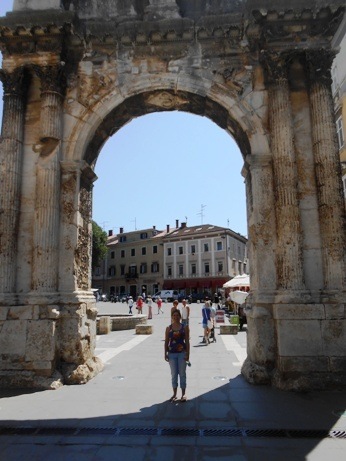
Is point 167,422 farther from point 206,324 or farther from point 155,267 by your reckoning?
point 155,267

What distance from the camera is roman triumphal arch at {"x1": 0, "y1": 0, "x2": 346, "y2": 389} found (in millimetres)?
6246

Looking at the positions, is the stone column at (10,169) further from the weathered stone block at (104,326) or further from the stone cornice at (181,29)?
the weathered stone block at (104,326)

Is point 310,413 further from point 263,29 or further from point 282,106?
point 263,29

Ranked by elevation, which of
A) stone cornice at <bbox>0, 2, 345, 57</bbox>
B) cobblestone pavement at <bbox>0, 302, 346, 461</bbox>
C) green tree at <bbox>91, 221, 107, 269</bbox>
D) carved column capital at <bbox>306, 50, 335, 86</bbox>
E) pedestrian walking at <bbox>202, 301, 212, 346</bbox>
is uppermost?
green tree at <bbox>91, 221, 107, 269</bbox>

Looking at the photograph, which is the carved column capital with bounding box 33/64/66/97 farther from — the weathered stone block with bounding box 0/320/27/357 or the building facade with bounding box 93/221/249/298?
the building facade with bounding box 93/221/249/298

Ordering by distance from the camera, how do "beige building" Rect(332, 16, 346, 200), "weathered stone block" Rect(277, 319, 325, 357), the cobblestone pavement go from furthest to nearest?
"beige building" Rect(332, 16, 346, 200) < "weathered stone block" Rect(277, 319, 325, 357) < the cobblestone pavement

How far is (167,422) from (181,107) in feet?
19.6

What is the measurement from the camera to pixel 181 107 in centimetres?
810

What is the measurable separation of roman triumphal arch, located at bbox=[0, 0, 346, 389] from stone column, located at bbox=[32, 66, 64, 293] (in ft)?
0.08

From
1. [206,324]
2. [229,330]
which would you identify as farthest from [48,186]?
[229,330]

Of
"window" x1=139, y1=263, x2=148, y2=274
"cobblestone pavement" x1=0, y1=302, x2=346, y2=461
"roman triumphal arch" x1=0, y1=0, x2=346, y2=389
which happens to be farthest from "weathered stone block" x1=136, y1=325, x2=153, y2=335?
"window" x1=139, y1=263, x2=148, y2=274

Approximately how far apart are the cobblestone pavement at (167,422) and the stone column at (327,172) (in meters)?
2.03

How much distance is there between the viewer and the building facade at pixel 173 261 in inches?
1957

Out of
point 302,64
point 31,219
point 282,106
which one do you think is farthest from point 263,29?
point 31,219
